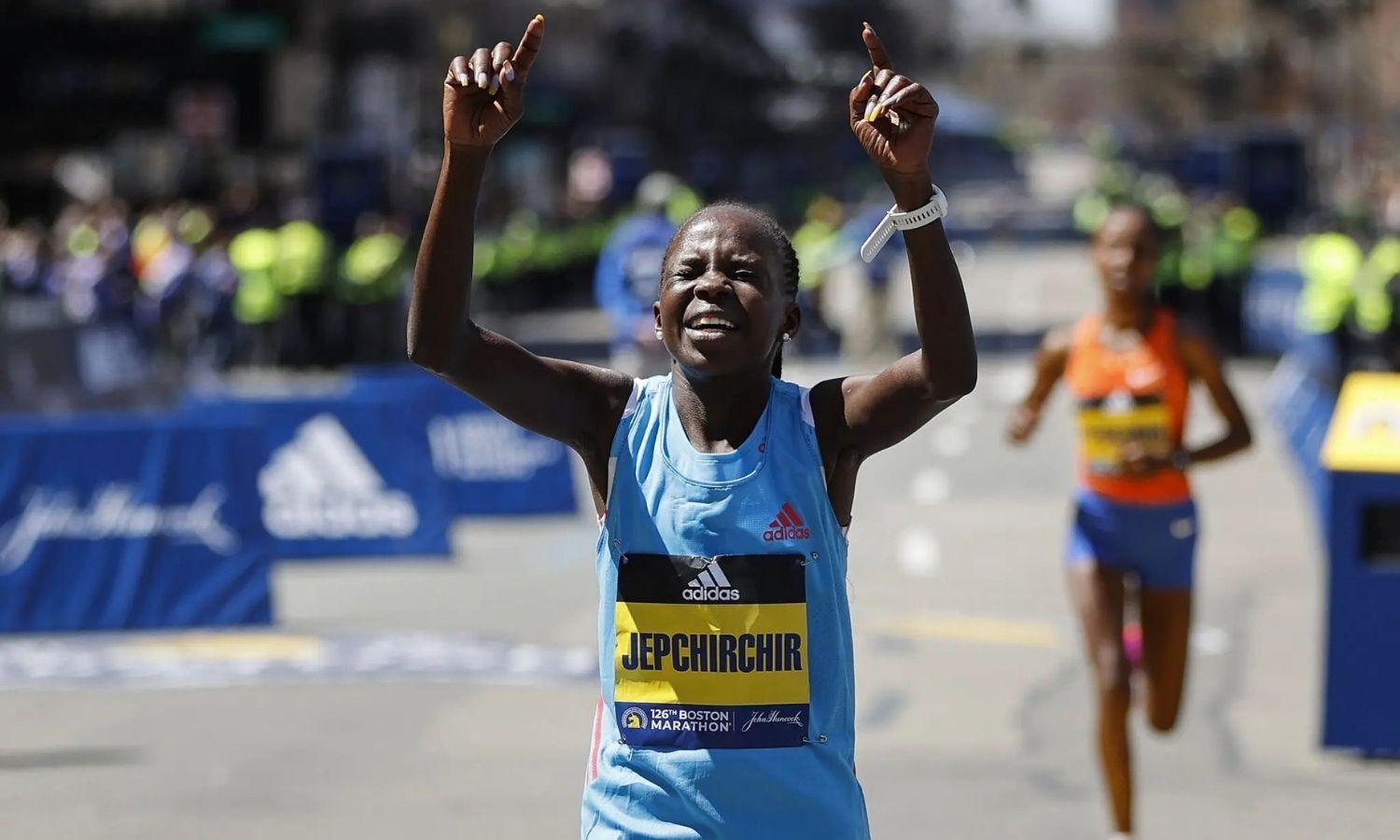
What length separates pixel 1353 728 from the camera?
330 inches

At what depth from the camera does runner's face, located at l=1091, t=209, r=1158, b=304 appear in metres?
7.24

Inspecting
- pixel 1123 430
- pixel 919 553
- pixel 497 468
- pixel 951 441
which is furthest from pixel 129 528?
pixel 951 441

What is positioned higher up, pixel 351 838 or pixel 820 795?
pixel 820 795

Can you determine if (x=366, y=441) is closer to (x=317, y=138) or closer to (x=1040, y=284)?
(x=317, y=138)

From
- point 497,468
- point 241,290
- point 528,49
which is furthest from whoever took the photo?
point 241,290

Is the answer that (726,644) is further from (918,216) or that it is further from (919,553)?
(919,553)

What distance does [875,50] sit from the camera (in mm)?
3561

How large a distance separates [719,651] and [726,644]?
0.02m

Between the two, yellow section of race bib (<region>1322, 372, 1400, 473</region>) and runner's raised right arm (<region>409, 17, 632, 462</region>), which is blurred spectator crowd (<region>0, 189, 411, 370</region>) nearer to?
yellow section of race bib (<region>1322, 372, 1400, 473</region>)

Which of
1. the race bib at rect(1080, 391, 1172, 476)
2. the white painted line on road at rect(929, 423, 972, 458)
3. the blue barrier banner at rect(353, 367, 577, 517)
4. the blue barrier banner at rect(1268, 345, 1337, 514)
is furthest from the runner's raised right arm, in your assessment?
the white painted line on road at rect(929, 423, 972, 458)

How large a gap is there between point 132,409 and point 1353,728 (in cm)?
1416

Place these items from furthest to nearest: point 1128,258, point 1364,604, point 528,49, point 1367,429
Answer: point 1367,429 → point 1364,604 → point 1128,258 → point 528,49

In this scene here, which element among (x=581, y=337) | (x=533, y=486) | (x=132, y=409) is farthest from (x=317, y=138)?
(x=533, y=486)

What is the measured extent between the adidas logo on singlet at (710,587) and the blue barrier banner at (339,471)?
372 inches
